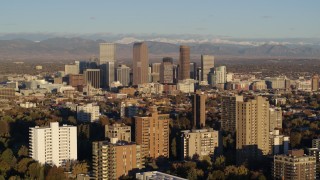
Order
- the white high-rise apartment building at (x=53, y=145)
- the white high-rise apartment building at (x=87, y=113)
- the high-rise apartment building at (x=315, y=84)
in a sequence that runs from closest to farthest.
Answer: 1. the white high-rise apartment building at (x=53, y=145)
2. the white high-rise apartment building at (x=87, y=113)
3. the high-rise apartment building at (x=315, y=84)

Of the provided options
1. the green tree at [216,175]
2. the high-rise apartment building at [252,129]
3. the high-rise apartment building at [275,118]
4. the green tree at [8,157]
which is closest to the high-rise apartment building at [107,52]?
the high-rise apartment building at [275,118]

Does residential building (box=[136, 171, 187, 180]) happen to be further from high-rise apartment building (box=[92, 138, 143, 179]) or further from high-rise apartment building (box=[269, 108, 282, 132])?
high-rise apartment building (box=[269, 108, 282, 132])

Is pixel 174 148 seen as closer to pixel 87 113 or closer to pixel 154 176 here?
pixel 154 176

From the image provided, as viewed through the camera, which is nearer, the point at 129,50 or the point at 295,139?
the point at 295,139

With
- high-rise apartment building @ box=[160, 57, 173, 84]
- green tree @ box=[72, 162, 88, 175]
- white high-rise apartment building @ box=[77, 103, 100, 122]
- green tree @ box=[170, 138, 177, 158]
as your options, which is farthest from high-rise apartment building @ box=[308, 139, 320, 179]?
high-rise apartment building @ box=[160, 57, 173, 84]

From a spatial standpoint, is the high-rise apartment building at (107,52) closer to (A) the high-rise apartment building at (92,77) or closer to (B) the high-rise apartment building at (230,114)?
(A) the high-rise apartment building at (92,77)

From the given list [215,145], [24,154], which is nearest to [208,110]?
[215,145]

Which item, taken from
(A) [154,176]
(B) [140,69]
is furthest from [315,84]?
(A) [154,176]
